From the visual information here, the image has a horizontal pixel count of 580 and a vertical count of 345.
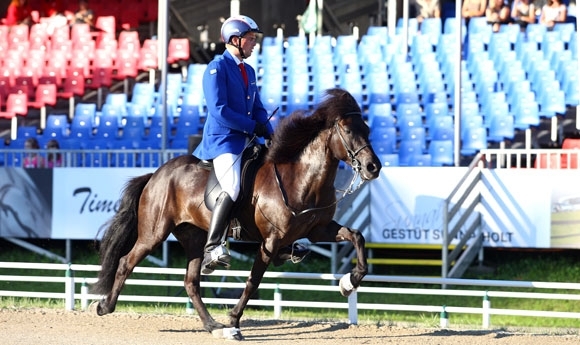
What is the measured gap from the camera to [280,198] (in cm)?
941

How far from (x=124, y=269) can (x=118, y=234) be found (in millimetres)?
354

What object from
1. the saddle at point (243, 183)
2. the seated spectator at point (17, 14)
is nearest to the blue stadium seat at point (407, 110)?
the saddle at point (243, 183)

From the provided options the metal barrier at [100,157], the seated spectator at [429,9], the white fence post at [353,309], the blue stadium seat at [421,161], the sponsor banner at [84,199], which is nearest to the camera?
the white fence post at [353,309]

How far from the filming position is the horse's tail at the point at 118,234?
10.5 meters

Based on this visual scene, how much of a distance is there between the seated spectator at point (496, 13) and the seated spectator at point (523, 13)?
0.64 feet

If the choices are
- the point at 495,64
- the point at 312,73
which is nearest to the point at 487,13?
the point at 495,64

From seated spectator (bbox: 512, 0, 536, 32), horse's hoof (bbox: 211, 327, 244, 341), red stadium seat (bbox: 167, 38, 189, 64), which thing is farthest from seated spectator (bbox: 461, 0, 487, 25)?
horse's hoof (bbox: 211, 327, 244, 341)

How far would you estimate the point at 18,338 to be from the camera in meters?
9.56

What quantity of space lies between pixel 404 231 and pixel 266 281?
2.04 m

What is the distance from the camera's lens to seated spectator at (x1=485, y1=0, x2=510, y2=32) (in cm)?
2198

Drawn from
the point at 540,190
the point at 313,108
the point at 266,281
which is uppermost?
the point at 313,108

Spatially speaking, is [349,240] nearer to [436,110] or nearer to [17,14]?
[436,110]

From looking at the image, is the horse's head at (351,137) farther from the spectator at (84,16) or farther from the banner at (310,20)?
the spectator at (84,16)

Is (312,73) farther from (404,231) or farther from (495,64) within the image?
(404,231)
